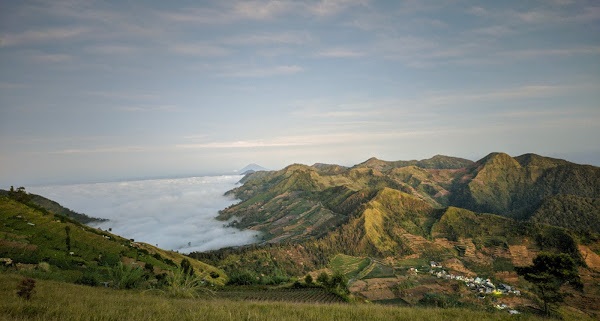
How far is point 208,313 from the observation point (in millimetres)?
8789

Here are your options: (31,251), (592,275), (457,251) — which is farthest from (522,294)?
(31,251)

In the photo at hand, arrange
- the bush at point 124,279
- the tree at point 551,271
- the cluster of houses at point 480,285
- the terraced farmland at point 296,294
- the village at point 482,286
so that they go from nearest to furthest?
the bush at point 124,279 < the terraced farmland at point 296,294 < the tree at point 551,271 < the village at point 482,286 < the cluster of houses at point 480,285

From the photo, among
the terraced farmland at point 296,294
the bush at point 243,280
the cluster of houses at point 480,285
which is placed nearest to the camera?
the terraced farmland at point 296,294

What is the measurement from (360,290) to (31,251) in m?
126

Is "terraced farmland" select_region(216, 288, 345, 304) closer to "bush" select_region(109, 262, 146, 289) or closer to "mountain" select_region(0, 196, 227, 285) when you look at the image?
"mountain" select_region(0, 196, 227, 285)

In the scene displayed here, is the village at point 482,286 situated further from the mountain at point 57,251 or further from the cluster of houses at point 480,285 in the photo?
the mountain at point 57,251

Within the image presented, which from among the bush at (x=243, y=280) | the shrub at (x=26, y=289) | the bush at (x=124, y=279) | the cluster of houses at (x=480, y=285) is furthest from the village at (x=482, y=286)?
the shrub at (x=26, y=289)

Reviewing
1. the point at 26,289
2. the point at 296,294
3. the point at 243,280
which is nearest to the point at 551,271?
the point at 296,294

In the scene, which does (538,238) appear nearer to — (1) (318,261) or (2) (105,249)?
(1) (318,261)

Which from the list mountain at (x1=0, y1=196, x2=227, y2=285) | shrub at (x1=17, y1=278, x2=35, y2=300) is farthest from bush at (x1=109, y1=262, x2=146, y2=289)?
shrub at (x1=17, y1=278, x2=35, y2=300)

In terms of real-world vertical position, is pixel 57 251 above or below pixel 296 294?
above

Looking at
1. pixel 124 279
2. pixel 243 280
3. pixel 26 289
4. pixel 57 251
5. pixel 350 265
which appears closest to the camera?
pixel 26 289

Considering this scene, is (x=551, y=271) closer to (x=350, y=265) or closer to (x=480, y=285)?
(x=480, y=285)

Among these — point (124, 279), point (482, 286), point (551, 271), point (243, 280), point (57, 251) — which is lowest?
point (482, 286)
